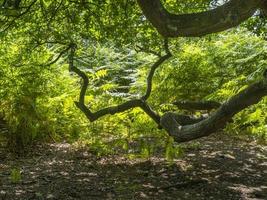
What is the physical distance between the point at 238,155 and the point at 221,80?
3011mm

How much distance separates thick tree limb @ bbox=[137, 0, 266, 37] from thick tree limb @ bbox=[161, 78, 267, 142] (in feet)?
4.47

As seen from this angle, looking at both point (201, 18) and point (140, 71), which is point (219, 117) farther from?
Answer: point (140, 71)

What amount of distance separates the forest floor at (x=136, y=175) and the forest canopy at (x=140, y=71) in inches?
17.7

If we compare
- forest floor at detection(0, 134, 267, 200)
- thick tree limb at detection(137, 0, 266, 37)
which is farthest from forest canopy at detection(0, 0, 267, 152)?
forest floor at detection(0, 134, 267, 200)

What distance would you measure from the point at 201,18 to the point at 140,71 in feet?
23.8

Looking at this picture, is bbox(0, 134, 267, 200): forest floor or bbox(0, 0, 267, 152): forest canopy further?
bbox(0, 134, 267, 200): forest floor

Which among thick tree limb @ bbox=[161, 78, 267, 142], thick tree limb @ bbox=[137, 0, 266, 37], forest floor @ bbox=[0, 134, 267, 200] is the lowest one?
forest floor @ bbox=[0, 134, 267, 200]

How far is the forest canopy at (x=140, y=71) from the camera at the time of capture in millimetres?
4719

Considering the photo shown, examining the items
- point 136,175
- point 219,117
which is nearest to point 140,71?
point 136,175

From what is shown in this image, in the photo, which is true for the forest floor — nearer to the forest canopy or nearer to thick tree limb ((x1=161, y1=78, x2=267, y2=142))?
the forest canopy

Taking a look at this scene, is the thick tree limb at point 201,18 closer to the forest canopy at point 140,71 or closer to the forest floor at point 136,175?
the forest canopy at point 140,71

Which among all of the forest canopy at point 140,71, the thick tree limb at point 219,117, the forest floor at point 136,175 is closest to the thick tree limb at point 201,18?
→ the forest canopy at point 140,71

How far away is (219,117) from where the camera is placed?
195 inches

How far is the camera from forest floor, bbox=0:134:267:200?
5066 mm
